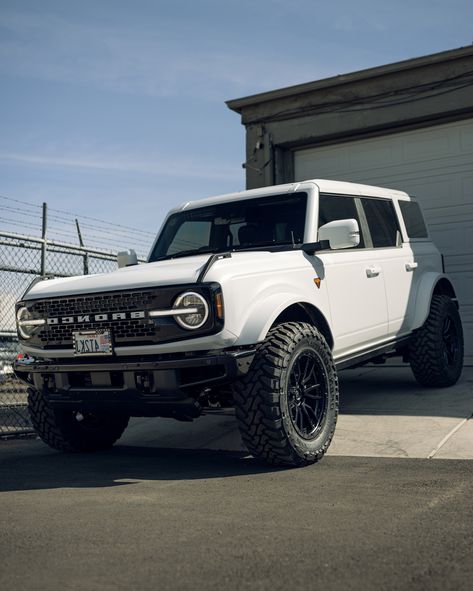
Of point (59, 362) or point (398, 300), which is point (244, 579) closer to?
point (59, 362)

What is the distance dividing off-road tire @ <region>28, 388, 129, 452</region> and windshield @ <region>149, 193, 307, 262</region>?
4.69 ft

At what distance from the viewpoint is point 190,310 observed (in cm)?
482

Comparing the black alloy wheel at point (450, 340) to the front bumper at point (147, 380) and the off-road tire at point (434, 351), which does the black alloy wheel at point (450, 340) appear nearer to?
the off-road tire at point (434, 351)

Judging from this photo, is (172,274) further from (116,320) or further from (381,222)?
(381,222)

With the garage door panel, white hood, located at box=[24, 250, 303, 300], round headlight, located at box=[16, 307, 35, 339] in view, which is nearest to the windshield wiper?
white hood, located at box=[24, 250, 303, 300]

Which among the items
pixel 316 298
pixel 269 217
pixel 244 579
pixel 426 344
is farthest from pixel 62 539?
pixel 426 344

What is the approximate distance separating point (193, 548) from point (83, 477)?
6.57 feet

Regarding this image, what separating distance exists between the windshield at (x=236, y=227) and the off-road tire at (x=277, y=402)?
44.4 inches

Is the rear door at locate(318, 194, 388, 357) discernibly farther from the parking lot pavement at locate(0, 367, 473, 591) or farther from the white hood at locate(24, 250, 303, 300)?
the parking lot pavement at locate(0, 367, 473, 591)

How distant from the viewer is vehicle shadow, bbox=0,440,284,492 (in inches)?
196

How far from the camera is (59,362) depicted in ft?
17.5

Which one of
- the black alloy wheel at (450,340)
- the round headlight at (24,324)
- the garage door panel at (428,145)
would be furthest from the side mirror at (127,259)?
the garage door panel at (428,145)

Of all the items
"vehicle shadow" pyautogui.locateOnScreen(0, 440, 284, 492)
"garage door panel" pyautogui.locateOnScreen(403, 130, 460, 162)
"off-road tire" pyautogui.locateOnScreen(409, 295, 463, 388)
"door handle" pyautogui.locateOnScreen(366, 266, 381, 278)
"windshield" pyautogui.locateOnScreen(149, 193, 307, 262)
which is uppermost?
"garage door panel" pyautogui.locateOnScreen(403, 130, 460, 162)

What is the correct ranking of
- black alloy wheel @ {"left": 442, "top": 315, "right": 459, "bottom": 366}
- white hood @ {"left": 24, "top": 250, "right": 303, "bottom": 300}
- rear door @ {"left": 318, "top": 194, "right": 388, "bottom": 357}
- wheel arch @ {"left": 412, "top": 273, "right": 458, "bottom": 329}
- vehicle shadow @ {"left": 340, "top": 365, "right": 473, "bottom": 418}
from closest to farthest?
white hood @ {"left": 24, "top": 250, "right": 303, "bottom": 300} → rear door @ {"left": 318, "top": 194, "right": 388, "bottom": 357} → vehicle shadow @ {"left": 340, "top": 365, "right": 473, "bottom": 418} → wheel arch @ {"left": 412, "top": 273, "right": 458, "bottom": 329} → black alloy wheel @ {"left": 442, "top": 315, "right": 459, "bottom": 366}
